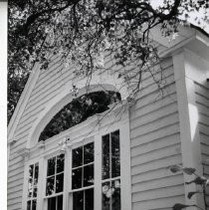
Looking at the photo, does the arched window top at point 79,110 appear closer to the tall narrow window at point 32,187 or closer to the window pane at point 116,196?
the tall narrow window at point 32,187

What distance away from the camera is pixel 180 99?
210 inches

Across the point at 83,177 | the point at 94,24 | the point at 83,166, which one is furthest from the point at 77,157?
the point at 94,24

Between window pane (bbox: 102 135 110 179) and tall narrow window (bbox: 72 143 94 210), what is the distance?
15.1 inches

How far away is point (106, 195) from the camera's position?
632 centimetres

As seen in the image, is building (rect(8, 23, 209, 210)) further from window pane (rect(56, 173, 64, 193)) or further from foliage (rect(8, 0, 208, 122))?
foliage (rect(8, 0, 208, 122))

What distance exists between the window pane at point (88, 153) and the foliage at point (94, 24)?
1.70 m

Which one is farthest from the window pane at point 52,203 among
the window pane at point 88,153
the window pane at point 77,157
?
the window pane at point 88,153

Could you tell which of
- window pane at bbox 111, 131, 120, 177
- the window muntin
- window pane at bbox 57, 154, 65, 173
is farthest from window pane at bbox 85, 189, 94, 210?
window pane at bbox 57, 154, 65, 173

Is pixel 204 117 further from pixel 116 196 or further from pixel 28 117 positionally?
pixel 28 117

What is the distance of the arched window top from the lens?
7.45 metres

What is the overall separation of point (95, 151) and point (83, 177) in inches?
26.7

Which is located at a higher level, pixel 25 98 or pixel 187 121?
pixel 25 98

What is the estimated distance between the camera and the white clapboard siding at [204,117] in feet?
16.5

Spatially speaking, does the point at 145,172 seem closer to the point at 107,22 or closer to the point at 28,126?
the point at 107,22
